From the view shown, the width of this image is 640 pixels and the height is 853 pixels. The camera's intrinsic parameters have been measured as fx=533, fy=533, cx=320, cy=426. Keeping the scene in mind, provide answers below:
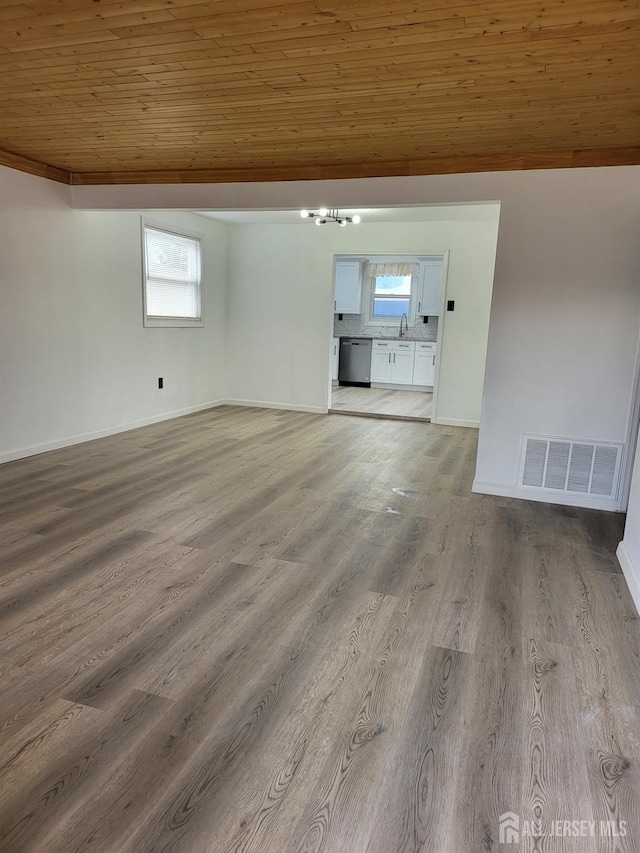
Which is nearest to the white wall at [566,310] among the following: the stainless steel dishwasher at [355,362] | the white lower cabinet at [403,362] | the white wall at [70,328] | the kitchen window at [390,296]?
the white wall at [70,328]

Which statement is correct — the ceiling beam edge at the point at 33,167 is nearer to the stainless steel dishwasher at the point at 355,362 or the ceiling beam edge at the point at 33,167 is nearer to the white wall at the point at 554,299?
the white wall at the point at 554,299

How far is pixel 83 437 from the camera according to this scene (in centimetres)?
525

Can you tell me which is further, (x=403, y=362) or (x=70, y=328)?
(x=403, y=362)

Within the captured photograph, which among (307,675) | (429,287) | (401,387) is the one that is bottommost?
(307,675)

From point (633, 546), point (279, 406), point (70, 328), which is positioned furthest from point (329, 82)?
point (279, 406)

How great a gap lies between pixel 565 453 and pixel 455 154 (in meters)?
2.28

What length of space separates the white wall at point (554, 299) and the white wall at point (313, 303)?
272 cm

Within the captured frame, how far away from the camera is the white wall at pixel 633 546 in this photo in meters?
2.59

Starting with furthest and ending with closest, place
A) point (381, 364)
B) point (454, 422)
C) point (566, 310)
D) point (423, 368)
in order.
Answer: point (381, 364) < point (423, 368) < point (454, 422) < point (566, 310)

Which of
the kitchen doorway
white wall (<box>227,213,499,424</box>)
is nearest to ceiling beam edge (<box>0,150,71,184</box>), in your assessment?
white wall (<box>227,213,499,424</box>)

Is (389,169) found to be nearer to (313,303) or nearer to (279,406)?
(313,303)

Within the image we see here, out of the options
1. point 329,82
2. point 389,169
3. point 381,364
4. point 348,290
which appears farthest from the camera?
point 348,290

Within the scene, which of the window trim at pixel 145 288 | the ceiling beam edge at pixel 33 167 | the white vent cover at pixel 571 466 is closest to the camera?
the white vent cover at pixel 571 466

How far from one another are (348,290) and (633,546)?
7.89 meters
